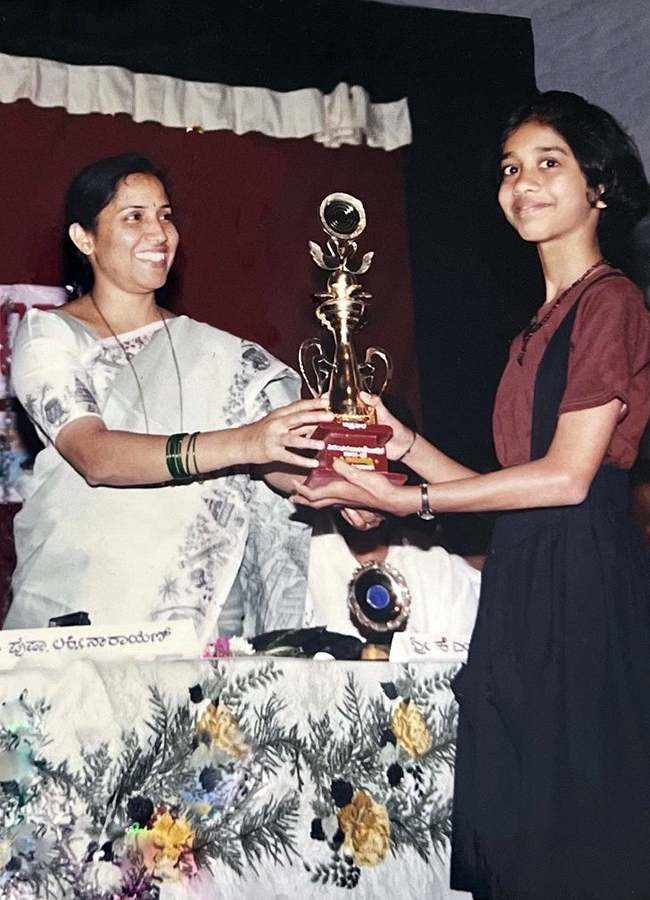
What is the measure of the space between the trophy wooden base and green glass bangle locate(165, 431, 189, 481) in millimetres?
242

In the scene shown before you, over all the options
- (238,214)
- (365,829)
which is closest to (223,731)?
(365,829)

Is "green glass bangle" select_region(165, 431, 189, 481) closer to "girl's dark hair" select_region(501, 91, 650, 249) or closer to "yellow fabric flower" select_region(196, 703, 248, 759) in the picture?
"yellow fabric flower" select_region(196, 703, 248, 759)

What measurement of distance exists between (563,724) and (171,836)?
681mm

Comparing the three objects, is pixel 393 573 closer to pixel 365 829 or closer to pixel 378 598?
pixel 378 598

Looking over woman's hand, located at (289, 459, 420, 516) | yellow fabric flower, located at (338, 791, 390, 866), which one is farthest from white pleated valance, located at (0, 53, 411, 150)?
yellow fabric flower, located at (338, 791, 390, 866)

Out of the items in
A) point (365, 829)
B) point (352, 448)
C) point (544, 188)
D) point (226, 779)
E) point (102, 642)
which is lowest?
point (365, 829)

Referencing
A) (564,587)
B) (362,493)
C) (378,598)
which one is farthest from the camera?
(378,598)

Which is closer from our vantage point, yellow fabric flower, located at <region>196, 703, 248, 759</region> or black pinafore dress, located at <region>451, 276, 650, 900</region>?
yellow fabric flower, located at <region>196, 703, 248, 759</region>

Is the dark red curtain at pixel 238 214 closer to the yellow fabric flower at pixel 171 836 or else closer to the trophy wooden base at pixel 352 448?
the trophy wooden base at pixel 352 448

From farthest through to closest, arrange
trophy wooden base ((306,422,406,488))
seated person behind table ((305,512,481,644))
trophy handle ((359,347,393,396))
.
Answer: trophy handle ((359,347,393,396)), seated person behind table ((305,512,481,644)), trophy wooden base ((306,422,406,488))

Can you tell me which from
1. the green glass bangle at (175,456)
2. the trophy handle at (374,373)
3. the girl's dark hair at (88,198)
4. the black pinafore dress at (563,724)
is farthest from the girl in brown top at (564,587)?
the girl's dark hair at (88,198)

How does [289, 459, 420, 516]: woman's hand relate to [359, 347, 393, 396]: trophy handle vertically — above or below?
below

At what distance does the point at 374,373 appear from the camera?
2791mm

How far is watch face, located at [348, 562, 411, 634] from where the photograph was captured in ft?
8.30
